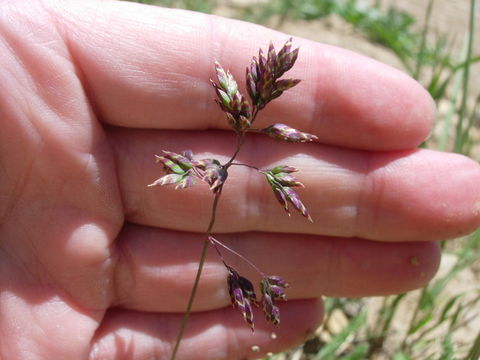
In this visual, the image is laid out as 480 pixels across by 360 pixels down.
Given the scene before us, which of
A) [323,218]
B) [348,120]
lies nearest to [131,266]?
[323,218]

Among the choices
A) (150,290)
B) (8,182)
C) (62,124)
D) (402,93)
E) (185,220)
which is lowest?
(150,290)

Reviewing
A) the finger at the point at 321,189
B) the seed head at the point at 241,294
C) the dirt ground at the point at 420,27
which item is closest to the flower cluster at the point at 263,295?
the seed head at the point at 241,294

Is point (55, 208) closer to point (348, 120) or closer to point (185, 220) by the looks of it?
point (185, 220)

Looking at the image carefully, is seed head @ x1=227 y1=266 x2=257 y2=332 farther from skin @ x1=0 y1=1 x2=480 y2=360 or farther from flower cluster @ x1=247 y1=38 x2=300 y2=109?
skin @ x1=0 y1=1 x2=480 y2=360

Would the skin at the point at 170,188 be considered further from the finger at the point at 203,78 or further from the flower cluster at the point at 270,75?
the flower cluster at the point at 270,75

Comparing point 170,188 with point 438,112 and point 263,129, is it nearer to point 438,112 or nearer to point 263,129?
point 263,129

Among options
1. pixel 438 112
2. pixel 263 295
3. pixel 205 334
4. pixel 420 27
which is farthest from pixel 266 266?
pixel 420 27
